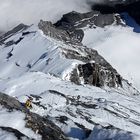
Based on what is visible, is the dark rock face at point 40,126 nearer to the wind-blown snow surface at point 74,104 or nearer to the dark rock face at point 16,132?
the dark rock face at point 16,132

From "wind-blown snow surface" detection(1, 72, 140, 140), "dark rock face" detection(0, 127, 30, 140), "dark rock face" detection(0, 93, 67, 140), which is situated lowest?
"wind-blown snow surface" detection(1, 72, 140, 140)

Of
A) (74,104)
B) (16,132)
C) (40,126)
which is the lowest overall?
(74,104)

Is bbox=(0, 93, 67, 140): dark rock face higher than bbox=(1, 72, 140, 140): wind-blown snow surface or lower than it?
higher

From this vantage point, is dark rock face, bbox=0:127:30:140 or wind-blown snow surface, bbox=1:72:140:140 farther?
wind-blown snow surface, bbox=1:72:140:140

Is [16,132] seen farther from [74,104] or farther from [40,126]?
[74,104]

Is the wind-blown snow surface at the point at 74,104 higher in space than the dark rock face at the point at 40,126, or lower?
lower

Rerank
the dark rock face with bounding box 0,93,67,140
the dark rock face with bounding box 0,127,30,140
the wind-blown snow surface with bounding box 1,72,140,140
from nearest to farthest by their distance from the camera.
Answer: the dark rock face with bounding box 0,127,30,140
the dark rock face with bounding box 0,93,67,140
the wind-blown snow surface with bounding box 1,72,140,140

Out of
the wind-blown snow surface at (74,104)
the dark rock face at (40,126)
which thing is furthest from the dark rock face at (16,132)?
the wind-blown snow surface at (74,104)

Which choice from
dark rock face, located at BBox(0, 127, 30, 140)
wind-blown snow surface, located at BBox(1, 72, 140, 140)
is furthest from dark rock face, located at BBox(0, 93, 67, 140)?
wind-blown snow surface, located at BBox(1, 72, 140, 140)

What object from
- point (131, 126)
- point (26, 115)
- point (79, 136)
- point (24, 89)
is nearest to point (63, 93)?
point (24, 89)

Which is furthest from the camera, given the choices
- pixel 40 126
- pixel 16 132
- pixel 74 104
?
pixel 74 104

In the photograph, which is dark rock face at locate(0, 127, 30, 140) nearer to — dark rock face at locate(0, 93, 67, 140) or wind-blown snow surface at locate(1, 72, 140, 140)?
dark rock face at locate(0, 93, 67, 140)

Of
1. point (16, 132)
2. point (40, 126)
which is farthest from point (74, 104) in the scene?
point (16, 132)
